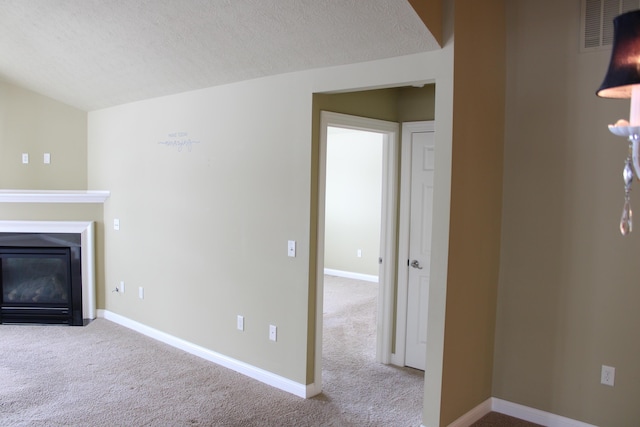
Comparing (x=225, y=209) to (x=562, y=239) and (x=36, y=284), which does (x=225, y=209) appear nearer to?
(x=562, y=239)

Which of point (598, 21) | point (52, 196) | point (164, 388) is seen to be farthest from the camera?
point (52, 196)

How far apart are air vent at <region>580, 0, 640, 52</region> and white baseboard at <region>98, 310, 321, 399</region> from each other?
2868mm

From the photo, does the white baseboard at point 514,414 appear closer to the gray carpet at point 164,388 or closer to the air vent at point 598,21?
the gray carpet at point 164,388

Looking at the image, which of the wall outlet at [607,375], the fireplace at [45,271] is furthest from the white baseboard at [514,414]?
the fireplace at [45,271]

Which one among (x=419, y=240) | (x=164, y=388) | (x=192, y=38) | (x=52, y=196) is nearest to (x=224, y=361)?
(x=164, y=388)

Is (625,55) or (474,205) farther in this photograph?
(474,205)

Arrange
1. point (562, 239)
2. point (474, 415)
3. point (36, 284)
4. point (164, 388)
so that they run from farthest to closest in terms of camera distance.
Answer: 1. point (36, 284)
2. point (164, 388)
3. point (474, 415)
4. point (562, 239)

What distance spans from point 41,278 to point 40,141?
4.87ft

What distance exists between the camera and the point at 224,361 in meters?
4.04

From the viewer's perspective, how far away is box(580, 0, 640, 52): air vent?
9.24 feet

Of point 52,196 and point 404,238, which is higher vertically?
point 52,196

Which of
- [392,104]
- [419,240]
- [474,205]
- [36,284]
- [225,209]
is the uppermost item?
[392,104]

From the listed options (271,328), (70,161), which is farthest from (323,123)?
(70,161)

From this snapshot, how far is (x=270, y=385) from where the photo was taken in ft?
12.1
